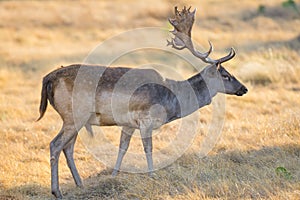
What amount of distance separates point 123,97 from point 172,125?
315cm

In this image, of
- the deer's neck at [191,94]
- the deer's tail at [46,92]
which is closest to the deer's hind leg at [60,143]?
the deer's tail at [46,92]

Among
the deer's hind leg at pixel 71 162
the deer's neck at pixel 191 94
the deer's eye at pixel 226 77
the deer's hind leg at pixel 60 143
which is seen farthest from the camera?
the deer's eye at pixel 226 77

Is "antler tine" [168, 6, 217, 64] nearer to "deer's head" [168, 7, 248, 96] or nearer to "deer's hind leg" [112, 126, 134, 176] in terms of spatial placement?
"deer's head" [168, 7, 248, 96]

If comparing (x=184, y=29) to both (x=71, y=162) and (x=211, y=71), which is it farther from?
(x=71, y=162)

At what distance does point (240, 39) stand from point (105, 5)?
8713 mm

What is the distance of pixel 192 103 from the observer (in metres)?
9.30

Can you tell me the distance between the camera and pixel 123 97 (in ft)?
28.6

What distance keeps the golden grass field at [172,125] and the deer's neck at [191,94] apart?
755mm

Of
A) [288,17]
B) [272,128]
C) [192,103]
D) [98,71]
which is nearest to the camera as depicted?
[98,71]

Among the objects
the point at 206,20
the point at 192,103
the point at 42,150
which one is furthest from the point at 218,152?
the point at 206,20

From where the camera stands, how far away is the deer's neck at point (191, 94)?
30.1 ft

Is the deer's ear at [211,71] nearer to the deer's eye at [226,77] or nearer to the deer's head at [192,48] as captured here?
the deer's head at [192,48]

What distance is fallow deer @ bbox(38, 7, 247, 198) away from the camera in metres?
8.44

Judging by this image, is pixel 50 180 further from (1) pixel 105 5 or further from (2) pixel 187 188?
(1) pixel 105 5
